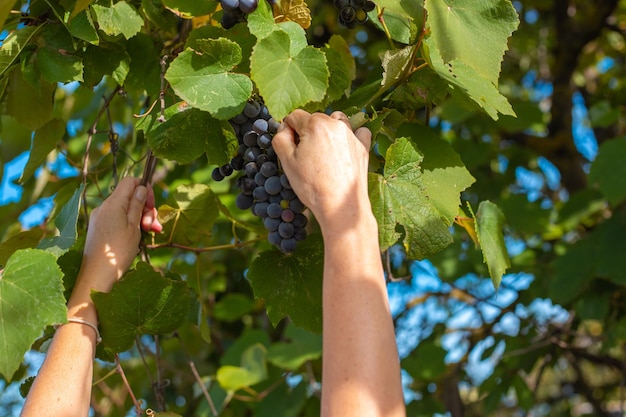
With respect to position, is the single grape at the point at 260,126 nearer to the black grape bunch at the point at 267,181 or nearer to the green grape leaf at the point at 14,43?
the black grape bunch at the point at 267,181


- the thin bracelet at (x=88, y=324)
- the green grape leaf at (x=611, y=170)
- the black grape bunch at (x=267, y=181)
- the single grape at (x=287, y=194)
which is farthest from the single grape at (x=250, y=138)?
the green grape leaf at (x=611, y=170)

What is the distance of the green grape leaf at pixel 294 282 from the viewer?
1.41 metres

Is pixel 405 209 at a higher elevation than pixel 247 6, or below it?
below

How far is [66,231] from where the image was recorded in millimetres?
1309

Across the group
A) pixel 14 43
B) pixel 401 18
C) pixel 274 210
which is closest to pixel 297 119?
pixel 274 210

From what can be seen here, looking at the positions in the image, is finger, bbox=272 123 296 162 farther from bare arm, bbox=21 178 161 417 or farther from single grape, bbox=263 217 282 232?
bare arm, bbox=21 178 161 417

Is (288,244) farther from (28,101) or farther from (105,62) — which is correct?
(28,101)

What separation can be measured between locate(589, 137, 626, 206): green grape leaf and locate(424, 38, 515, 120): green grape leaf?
140 centimetres

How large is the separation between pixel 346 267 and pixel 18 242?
734mm

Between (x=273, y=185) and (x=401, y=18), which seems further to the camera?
(x=401, y=18)

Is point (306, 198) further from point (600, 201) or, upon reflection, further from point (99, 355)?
point (600, 201)

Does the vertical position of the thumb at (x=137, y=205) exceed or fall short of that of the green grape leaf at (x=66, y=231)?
it falls short

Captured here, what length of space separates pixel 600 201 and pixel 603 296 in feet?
1.48

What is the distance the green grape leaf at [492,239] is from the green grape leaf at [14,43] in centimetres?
93
